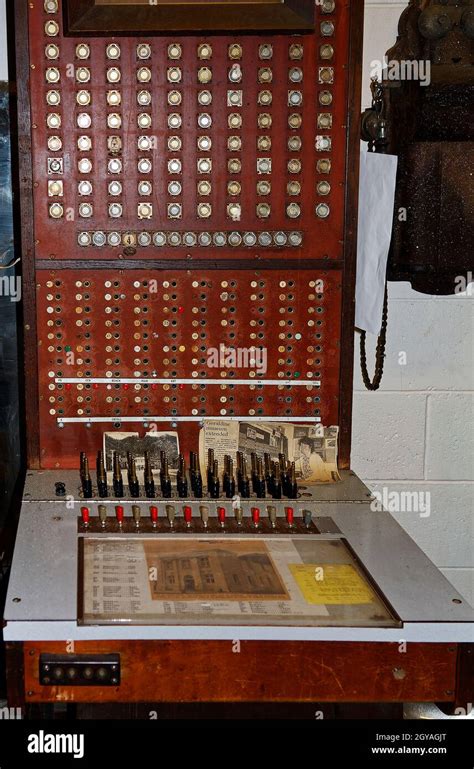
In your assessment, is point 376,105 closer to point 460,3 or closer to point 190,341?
point 460,3

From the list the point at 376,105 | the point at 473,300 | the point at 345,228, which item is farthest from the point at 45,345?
the point at 473,300

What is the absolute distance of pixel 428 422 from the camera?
260 centimetres

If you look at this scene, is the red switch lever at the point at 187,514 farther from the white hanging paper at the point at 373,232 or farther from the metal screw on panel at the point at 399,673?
the white hanging paper at the point at 373,232

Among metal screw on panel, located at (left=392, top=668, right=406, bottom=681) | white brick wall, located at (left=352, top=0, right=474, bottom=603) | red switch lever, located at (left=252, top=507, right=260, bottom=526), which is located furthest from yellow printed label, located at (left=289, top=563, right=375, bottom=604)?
white brick wall, located at (left=352, top=0, right=474, bottom=603)

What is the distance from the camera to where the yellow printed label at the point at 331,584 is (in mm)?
1489

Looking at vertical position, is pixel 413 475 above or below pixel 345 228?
below

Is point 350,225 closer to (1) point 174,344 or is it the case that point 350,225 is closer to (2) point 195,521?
(1) point 174,344

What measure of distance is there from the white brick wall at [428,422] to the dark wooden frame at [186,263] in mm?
306

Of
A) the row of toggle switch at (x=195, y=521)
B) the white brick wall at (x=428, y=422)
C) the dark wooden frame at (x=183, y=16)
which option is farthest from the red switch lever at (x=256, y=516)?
the dark wooden frame at (x=183, y=16)

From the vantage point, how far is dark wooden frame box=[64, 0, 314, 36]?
6.70ft

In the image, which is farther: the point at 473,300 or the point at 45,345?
the point at 473,300

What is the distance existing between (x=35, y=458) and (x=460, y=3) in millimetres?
1576

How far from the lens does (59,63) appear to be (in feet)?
6.98

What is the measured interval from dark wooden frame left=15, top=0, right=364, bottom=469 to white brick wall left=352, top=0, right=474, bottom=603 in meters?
0.31
